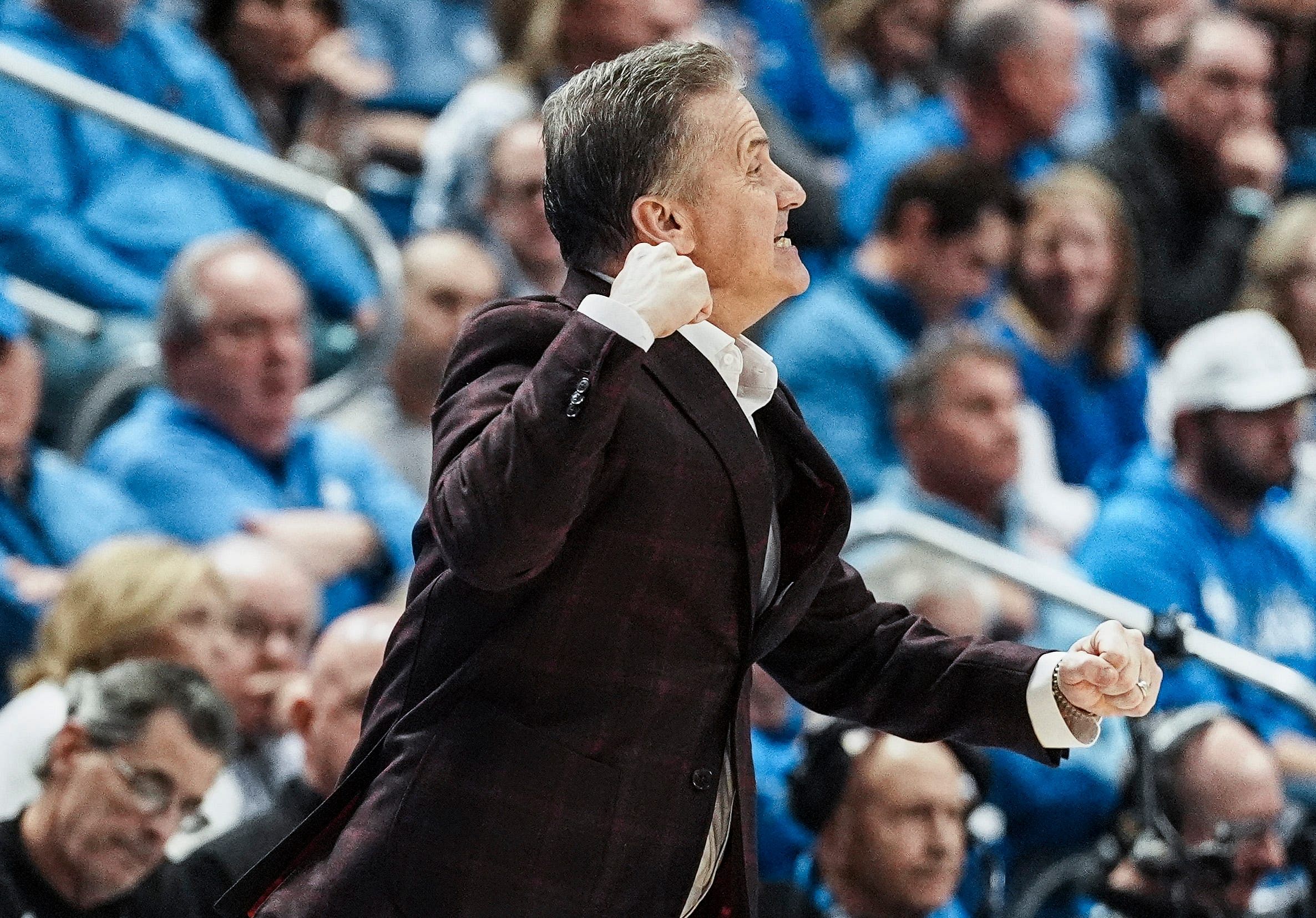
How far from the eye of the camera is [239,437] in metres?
4.38

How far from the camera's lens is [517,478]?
1.74 meters

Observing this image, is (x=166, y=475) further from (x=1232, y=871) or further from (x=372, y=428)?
(x=1232, y=871)

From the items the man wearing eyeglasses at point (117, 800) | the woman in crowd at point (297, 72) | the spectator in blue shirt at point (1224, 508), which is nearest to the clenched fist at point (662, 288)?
the man wearing eyeglasses at point (117, 800)

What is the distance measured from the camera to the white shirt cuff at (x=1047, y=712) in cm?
210

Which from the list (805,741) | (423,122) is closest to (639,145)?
(805,741)

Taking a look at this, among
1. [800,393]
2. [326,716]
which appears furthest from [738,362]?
[800,393]

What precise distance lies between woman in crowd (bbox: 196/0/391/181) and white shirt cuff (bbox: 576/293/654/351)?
3.72 m

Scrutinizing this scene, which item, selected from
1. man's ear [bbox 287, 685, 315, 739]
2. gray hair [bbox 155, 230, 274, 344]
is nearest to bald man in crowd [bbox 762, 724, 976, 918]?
man's ear [bbox 287, 685, 315, 739]

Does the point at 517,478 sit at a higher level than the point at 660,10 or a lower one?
higher

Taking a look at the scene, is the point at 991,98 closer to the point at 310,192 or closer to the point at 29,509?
the point at 310,192

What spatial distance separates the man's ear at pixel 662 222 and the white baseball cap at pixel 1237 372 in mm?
3133

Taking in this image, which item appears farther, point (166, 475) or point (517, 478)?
point (166, 475)

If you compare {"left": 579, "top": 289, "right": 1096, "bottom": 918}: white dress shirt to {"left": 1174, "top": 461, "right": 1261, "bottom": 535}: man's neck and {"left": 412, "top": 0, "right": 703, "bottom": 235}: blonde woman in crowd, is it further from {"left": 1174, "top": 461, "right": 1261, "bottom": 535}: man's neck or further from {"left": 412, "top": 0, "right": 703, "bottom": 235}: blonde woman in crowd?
{"left": 412, "top": 0, "right": 703, "bottom": 235}: blonde woman in crowd

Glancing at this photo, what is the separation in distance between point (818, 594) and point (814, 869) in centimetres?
150
